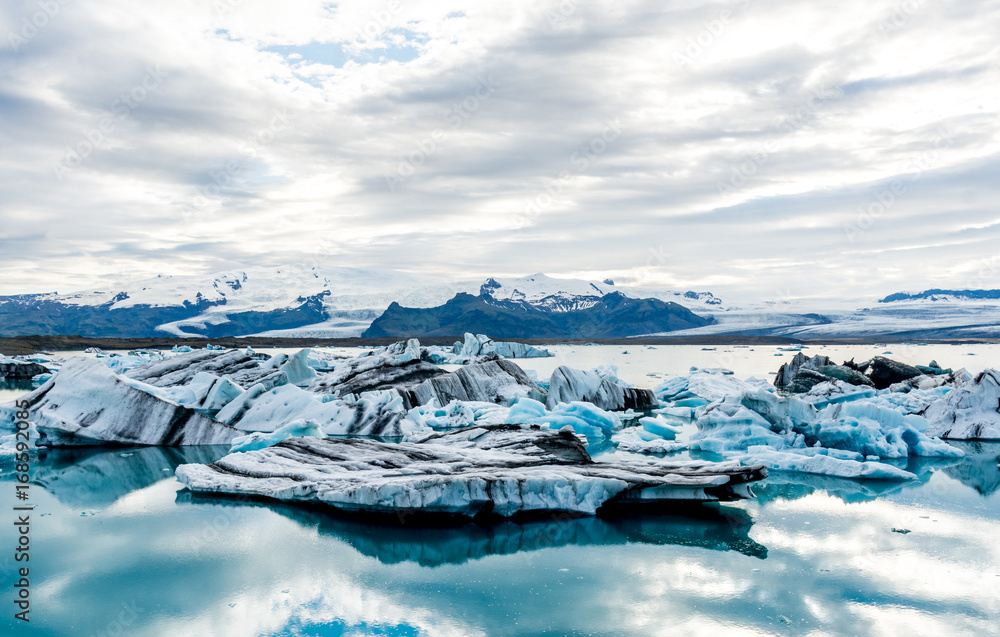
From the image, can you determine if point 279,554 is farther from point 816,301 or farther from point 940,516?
point 816,301

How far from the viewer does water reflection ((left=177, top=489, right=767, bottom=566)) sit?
5.73 m

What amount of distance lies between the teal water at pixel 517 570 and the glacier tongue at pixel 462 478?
22cm

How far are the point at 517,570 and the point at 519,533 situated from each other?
907mm

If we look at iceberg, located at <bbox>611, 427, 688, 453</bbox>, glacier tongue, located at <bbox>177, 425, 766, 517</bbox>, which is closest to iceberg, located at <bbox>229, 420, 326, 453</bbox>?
glacier tongue, located at <bbox>177, 425, 766, 517</bbox>

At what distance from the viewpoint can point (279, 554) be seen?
5637mm

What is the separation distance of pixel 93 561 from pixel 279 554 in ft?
5.01

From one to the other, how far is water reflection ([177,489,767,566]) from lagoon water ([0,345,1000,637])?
0.03 meters

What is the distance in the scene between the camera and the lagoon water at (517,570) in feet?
14.3

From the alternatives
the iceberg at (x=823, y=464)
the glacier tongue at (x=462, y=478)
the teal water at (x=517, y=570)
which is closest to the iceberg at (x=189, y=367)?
the teal water at (x=517, y=570)

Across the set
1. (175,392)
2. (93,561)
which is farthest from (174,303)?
(93,561)

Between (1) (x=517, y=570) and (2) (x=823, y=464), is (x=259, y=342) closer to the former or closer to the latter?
(2) (x=823, y=464)

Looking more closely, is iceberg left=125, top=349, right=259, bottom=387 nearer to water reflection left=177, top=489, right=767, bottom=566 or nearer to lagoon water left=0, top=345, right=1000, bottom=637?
lagoon water left=0, top=345, right=1000, bottom=637

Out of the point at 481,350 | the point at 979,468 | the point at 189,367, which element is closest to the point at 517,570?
the point at 979,468

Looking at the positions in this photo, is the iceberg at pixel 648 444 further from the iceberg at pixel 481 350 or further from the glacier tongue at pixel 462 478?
the iceberg at pixel 481 350
